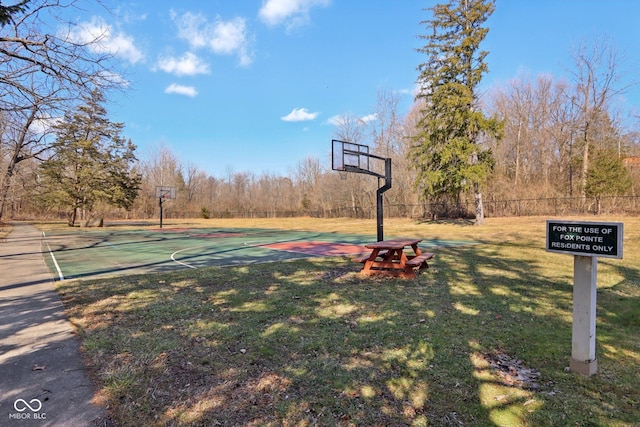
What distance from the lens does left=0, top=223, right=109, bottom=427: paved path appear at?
8.03ft

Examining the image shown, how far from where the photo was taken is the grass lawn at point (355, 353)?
2465 millimetres

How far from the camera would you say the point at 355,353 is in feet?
11.3

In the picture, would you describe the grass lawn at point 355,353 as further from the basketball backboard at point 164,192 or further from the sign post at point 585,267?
the basketball backboard at point 164,192

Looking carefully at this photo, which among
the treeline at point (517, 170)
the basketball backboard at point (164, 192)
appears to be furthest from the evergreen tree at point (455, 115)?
the basketball backboard at point (164, 192)

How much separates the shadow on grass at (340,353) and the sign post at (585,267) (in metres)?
0.19

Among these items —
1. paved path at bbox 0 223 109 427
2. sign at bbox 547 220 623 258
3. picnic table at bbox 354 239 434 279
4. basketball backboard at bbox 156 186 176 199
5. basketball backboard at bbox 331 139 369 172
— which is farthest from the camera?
basketball backboard at bbox 156 186 176 199

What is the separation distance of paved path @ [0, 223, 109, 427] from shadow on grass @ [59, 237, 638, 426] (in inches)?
6.6

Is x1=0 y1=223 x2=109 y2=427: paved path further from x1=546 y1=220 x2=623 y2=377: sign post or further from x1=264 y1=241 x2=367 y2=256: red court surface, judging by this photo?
x1=264 y1=241 x2=367 y2=256: red court surface

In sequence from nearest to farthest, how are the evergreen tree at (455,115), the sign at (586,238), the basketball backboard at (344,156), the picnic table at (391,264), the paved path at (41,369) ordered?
the paved path at (41,369) < the sign at (586,238) < the picnic table at (391,264) < the basketball backboard at (344,156) < the evergreen tree at (455,115)

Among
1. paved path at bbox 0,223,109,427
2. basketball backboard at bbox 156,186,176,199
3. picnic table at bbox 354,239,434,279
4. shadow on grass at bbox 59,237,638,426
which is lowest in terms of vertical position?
paved path at bbox 0,223,109,427

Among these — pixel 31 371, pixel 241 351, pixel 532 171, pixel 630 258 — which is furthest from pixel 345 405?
pixel 532 171

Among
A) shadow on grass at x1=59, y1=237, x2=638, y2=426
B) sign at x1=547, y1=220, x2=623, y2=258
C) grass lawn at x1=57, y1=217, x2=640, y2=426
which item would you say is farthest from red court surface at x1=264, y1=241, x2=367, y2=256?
sign at x1=547, y1=220, x2=623, y2=258

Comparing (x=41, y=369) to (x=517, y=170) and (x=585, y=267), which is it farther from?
(x=517, y=170)

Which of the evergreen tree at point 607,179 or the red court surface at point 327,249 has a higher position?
the evergreen tree at point 607,179
